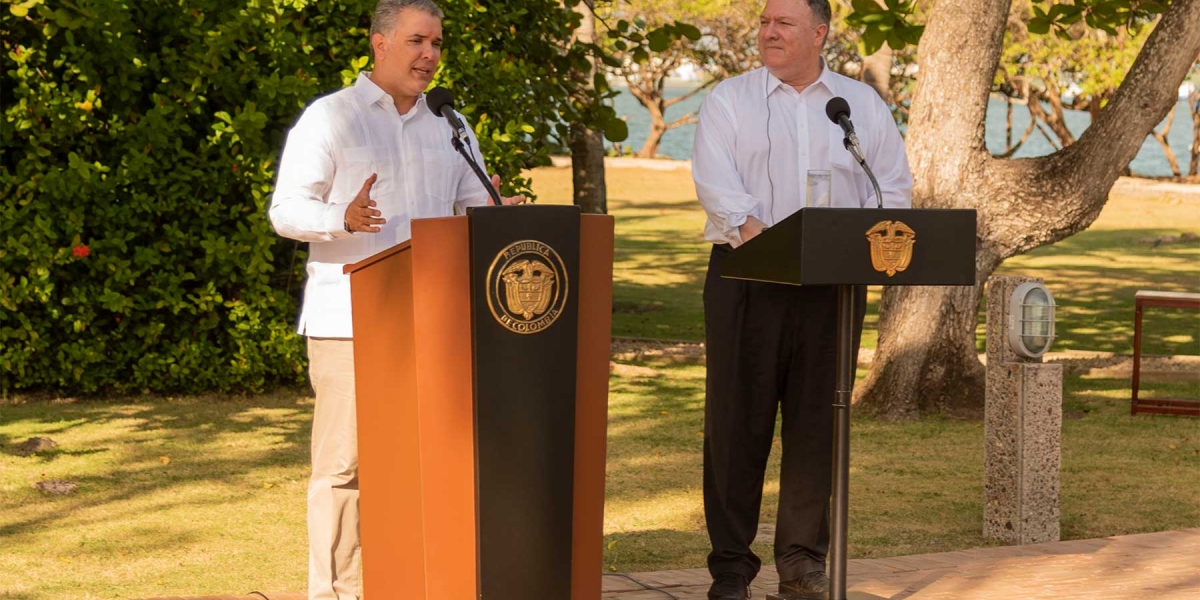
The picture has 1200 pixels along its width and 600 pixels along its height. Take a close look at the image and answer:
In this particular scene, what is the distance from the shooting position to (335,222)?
14.4 feet

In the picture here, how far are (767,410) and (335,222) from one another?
186cm

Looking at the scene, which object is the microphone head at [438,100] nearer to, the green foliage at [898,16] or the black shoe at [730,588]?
the black shoe at [730,588]

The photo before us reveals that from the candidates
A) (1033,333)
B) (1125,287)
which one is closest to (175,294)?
(1033,333)

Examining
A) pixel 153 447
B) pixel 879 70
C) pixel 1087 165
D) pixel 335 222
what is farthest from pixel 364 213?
pixel 879 70

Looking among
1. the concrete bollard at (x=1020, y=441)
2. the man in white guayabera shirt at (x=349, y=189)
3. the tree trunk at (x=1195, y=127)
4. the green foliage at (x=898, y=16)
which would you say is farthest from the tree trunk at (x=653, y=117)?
the man in white guayabera shirt at (x=349, y=189)

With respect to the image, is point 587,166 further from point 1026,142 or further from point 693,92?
point 1026,142

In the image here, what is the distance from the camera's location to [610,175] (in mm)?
37875

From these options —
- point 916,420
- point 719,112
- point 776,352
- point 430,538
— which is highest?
point 719,112

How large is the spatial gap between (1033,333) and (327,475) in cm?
366

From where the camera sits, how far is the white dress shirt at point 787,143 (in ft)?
17.6

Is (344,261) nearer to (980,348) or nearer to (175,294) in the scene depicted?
(175,294)

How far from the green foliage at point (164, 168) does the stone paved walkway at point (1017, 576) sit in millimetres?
4660

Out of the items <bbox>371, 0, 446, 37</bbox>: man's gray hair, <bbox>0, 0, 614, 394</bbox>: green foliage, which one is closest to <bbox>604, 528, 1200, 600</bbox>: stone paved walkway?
<bbox>371, 0, 446, 37</bbox>: man's gray hair

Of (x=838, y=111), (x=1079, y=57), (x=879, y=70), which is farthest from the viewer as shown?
(x=1079, y=57)
